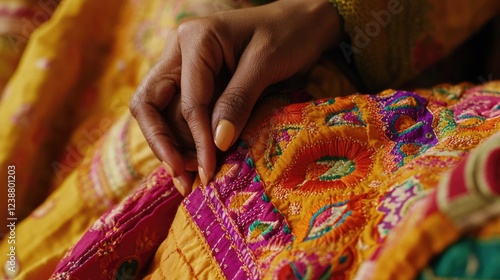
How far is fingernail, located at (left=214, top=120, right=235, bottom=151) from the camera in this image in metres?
0.58

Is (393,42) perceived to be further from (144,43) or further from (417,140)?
(144,43)

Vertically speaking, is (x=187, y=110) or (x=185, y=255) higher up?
(x=187, y=110)

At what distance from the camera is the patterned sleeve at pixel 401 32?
2.47ft


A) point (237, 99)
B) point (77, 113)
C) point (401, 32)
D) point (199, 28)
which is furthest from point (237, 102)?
point (77, 113)

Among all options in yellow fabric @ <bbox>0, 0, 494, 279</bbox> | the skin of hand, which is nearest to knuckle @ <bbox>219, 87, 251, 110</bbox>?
the skin of hand

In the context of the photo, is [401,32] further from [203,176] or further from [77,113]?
[77,113]

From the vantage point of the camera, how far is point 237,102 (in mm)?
590

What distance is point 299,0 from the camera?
0.73 meters

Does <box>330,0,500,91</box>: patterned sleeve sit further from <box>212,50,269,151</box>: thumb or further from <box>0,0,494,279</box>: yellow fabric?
<box>212,50,269,151</box>: thumb

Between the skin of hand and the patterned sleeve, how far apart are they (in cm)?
9

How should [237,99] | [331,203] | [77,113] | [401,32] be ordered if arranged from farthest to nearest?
[77,113]
[401,32]
[237,99]
[331,203]

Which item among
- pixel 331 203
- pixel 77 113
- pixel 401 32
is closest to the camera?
pixel 331 203

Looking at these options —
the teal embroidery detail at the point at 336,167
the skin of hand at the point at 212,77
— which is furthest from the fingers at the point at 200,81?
the teal embroidery detail at the point at 336,167

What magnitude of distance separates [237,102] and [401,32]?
343 millimetres
